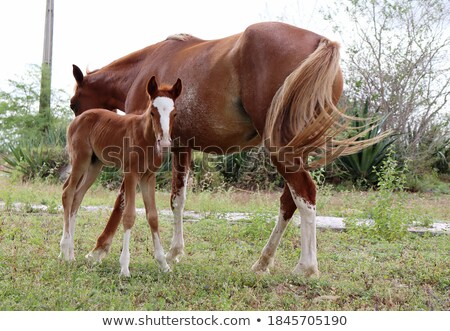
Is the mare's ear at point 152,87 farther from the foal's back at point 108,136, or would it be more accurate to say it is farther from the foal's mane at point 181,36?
the foal's mane at point 181,36

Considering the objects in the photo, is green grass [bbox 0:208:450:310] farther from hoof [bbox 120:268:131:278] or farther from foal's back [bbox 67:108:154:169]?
foal's back [bbox 67:108:154:169]

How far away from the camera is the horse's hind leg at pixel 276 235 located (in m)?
4.96

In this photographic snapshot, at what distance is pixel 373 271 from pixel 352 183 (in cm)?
782

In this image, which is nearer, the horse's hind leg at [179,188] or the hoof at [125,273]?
the hoof at [125,273]

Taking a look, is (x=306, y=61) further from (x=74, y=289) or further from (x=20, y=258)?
(x=20, y=258)

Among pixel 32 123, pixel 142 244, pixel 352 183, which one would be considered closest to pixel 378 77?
pixel 352 183

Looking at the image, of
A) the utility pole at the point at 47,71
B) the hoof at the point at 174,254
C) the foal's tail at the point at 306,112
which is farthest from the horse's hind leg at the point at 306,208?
the utility pole at the point at 47,71

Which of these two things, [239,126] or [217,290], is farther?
[239,126]

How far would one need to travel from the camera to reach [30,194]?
10070 mm

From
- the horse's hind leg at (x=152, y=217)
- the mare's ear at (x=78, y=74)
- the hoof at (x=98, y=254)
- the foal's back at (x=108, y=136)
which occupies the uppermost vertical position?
the mare's ear at (x=78, y=74)

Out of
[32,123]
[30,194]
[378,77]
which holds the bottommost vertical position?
[30,194]

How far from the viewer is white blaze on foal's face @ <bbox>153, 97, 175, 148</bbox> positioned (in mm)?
4012

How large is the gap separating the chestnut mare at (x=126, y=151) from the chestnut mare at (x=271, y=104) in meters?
0.46

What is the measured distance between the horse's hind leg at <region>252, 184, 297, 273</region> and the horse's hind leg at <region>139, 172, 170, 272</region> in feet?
2.96
